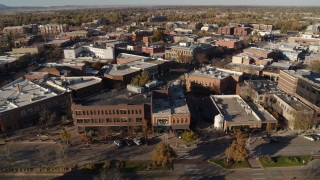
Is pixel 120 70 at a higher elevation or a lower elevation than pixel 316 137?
higher

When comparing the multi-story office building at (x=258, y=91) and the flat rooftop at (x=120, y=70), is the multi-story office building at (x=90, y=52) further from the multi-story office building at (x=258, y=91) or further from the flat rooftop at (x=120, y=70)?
the multi-story office building at (x=258, y=91)

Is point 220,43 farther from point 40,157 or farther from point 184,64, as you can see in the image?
point 40,157

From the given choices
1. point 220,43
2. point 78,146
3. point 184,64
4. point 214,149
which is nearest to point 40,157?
point 78,146

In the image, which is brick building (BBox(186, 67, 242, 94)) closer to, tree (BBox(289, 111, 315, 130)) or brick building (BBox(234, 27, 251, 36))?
tree (BBox(289, 111, 315, 130))

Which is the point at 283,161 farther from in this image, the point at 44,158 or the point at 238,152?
the point at 44,158

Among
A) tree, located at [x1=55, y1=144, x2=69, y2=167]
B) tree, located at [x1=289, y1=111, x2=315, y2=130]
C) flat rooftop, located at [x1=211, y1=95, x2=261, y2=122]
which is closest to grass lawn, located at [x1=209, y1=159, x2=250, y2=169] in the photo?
flat rooftop, located at [x1=211, y1=95, x2=261, y2=122]

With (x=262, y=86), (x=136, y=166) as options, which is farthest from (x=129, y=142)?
(x=262, y=86)
